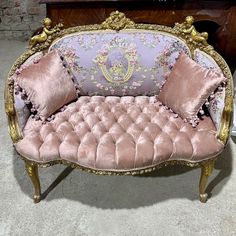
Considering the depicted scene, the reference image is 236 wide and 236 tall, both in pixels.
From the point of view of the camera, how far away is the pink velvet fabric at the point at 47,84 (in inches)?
67.4

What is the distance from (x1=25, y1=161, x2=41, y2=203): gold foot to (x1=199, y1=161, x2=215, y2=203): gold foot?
2.95 feet

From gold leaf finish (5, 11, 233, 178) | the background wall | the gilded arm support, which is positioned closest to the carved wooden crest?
gold leaf finish (5, 11, 233, 178)

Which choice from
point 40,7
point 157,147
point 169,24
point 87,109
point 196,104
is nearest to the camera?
point 157,147

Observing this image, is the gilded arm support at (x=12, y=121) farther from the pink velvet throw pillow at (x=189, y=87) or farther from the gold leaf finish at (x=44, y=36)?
the pink velvet throw pillow at (x=189, y=87)

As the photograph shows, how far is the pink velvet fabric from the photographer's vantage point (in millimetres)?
1711

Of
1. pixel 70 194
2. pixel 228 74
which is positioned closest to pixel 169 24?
pixel 228 74

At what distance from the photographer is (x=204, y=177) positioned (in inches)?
69.4

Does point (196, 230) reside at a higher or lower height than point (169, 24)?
lower

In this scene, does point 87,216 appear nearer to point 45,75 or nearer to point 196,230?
point 196,230

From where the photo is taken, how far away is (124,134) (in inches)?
65.4

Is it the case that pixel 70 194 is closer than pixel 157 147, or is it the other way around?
pixel 157 147

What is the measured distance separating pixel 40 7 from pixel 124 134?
2.71m

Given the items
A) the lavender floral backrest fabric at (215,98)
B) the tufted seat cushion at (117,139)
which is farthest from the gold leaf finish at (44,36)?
the lavender floral backrest fabric at (215,98)

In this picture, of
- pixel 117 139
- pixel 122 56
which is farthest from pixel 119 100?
pixel 117 139
